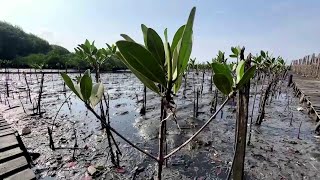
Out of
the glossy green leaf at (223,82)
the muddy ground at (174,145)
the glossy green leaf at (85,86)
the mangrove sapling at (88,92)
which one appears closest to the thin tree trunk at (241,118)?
the glossy green leaf at (223,82)

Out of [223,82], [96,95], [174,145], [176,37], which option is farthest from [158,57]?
[174,145]

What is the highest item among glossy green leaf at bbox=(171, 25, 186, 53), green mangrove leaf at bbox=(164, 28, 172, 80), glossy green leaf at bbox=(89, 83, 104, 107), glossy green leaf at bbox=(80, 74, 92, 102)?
glossy green leaf at bbox=(171, 25, 186, 53)

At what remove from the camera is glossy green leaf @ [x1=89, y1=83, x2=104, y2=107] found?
1.38 m

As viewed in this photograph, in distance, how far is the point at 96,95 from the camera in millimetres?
1399

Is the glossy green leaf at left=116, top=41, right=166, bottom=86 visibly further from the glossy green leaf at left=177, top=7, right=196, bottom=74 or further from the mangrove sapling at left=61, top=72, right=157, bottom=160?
the mangrove sapling at left=61, top=72, right=157, bottom=160

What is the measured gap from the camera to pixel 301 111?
33.7ft

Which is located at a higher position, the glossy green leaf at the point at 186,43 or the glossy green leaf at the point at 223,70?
the glossy green leaf at the point at 186,43

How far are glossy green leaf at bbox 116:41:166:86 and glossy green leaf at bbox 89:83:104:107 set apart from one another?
38cm

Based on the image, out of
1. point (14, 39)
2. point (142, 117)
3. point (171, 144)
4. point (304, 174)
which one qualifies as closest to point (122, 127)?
point (142, 117)

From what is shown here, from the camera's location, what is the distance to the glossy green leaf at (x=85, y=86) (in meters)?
1.27

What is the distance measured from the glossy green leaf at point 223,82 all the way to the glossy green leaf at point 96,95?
57 cm

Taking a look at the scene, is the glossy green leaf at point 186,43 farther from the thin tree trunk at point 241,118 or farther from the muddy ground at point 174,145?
the muddy ground at point 174,145

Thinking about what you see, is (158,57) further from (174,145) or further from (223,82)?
(174,145)

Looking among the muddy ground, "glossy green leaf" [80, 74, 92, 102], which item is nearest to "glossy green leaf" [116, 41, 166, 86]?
"glossy green leaf" [80, 74, 92, 102]
